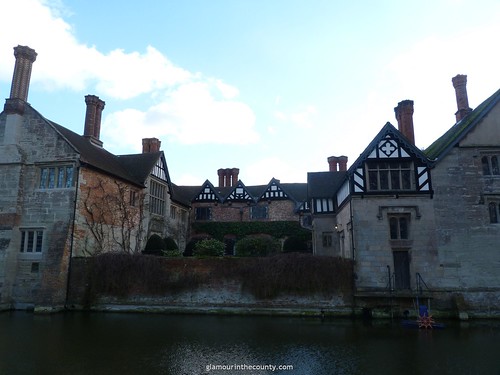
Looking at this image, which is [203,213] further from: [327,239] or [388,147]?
[388,147]

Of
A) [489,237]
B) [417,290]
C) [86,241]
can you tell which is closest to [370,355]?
[417,290]

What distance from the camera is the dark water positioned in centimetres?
878

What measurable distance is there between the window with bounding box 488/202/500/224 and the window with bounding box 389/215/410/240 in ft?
13.7

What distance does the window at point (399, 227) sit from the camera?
64.0 feet

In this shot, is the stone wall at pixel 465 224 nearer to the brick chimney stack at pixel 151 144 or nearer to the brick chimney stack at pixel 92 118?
the brick chimney stack at pixel 92 118

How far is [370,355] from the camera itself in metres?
10.0

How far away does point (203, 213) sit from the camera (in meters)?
Answer: 33.9

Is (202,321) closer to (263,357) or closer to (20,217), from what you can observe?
(263,357)

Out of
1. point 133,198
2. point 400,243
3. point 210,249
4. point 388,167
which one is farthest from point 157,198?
point 400,243

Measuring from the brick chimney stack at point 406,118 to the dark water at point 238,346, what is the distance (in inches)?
451

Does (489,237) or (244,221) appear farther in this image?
(244,221)

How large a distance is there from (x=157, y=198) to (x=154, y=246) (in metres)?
4.96

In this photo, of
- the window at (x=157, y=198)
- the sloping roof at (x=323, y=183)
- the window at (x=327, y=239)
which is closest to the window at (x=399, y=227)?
the sloping roof at (x=323, y=183)

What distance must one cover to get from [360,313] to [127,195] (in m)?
15.7
